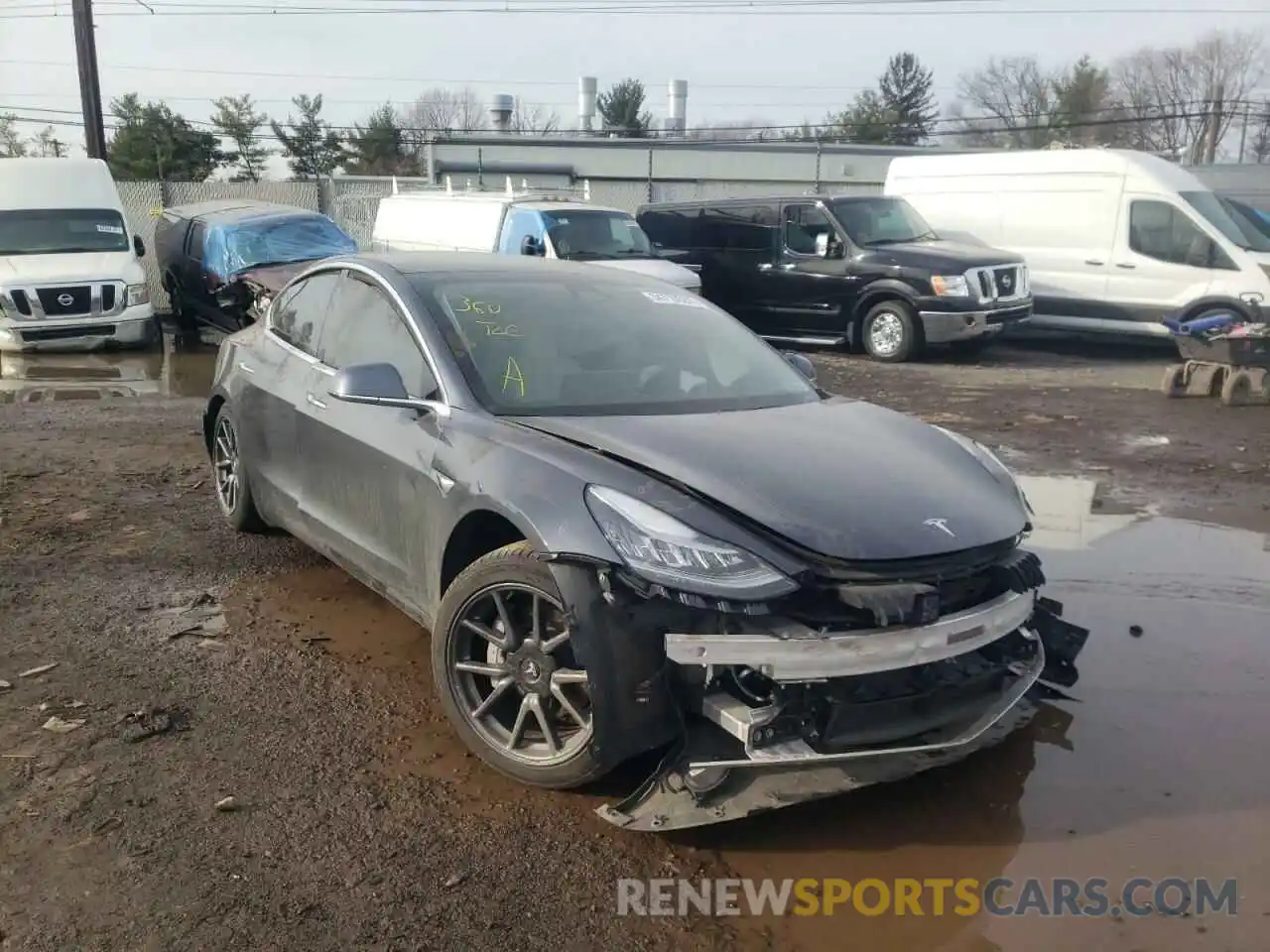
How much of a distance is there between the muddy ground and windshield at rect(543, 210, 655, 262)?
8.38 metres

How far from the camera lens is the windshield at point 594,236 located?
14.0m

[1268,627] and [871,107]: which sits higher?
[871,107]

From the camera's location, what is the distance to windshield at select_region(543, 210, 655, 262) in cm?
1398

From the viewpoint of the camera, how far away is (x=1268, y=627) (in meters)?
5.04

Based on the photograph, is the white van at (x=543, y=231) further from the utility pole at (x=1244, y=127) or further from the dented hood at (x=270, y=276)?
the utility pole at (x=1244, y=127)

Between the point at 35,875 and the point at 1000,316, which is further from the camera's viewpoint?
the point at 1000,316

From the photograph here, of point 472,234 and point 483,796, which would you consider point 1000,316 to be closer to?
point 472,234

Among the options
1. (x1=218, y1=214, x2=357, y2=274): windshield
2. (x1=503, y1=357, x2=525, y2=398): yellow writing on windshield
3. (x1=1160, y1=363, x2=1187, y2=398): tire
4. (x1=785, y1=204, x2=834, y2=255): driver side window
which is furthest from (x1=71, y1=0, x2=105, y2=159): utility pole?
(x1=503, y1=357, x2=525, y2=398): yellow writing on windshield

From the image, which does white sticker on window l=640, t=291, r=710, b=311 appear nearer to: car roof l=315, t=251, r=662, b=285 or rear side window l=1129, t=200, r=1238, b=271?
car roof l=315, t=251, r=662, b=285

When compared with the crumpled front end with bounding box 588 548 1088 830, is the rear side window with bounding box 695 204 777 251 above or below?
above

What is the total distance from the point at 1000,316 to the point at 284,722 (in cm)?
1169

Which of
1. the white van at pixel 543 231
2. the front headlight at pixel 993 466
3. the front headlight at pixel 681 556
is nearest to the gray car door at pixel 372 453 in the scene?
the front headlight at pixel 681 556

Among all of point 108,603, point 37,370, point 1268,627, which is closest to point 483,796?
point 108,603

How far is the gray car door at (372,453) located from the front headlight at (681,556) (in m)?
0.93
